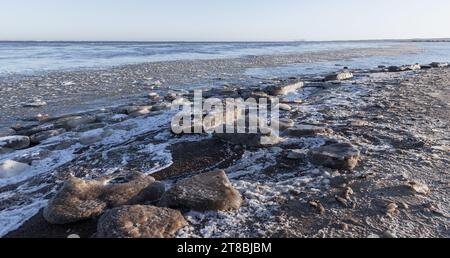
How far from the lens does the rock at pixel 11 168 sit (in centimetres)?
532

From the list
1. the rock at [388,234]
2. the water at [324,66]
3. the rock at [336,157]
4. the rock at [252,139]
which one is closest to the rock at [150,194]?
the rock at [252,139]

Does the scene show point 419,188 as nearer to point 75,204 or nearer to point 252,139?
point 252,139

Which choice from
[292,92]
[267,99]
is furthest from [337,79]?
[267,99]

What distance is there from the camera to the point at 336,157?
16.1ft

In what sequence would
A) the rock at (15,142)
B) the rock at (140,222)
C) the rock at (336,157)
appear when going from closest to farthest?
the rock at (140,222), the rock at (336,157), the rock at (15,142)

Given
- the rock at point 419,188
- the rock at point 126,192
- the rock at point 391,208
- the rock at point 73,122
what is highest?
the rock at point 73,122

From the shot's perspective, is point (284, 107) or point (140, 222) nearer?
point (140, 222)

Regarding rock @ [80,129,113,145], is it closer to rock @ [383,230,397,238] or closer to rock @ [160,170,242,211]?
rock @ [160,170,242,211]

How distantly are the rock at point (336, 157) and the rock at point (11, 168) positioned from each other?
4.06 metres

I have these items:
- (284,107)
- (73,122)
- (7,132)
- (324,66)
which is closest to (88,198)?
(73,122)

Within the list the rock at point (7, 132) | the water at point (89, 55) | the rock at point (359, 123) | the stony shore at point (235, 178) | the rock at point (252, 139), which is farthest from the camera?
the water at point (89, 55)

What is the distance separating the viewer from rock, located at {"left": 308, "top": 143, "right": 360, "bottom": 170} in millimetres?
4863

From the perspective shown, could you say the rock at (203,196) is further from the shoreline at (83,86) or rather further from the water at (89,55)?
the water at (89,55)

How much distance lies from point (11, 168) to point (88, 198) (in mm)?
2199
